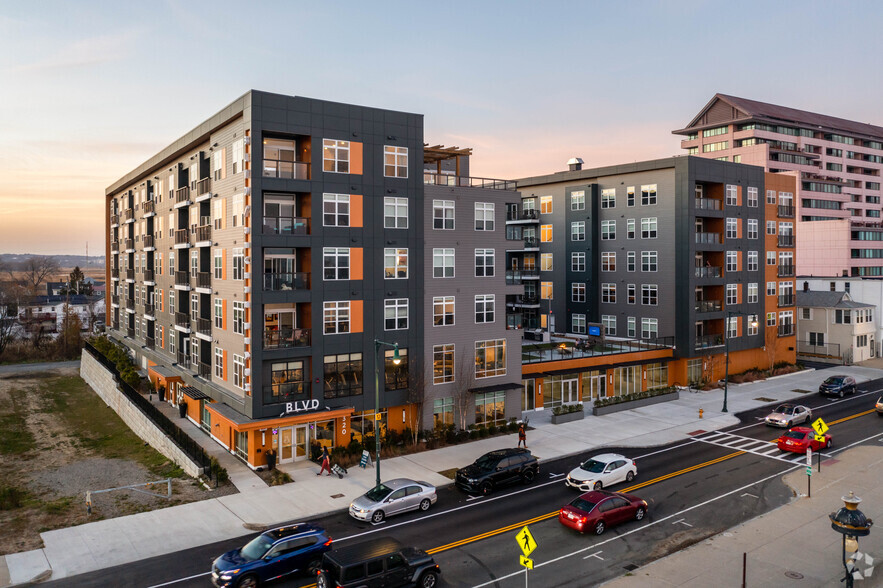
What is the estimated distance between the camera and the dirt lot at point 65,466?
26.1 m

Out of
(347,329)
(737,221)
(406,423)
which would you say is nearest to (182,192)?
(347,329)

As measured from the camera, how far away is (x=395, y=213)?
121ft

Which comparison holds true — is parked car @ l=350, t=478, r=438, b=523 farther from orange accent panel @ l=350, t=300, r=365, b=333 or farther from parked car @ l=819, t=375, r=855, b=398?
parked car @ l=819, t=375, r=855, b=398

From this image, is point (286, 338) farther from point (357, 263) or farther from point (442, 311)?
point (442, 311)

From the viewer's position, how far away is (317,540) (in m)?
21.2

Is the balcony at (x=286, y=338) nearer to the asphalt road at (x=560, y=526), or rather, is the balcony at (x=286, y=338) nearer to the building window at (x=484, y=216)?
the asphalt road at (x=560, y=526)

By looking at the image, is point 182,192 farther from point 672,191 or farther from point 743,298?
point 743,298

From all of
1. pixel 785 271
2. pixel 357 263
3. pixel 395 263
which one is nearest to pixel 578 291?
pixel 785 271

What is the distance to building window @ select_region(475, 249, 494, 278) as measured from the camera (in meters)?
40.7

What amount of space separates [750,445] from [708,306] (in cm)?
2142

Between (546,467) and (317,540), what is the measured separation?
15.4 metres

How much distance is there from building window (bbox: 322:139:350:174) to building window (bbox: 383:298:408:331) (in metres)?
8.10

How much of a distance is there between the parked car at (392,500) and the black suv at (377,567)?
533cm

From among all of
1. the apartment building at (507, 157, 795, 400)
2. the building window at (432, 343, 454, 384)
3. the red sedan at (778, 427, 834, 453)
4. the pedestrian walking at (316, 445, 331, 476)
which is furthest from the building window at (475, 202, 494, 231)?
the red sedan at (778, 427, 834, 453)
